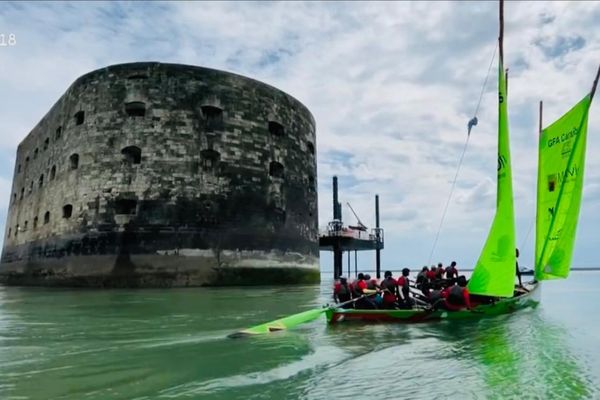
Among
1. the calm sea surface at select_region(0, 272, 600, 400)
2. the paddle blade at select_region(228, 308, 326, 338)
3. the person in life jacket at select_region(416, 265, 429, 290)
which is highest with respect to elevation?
the person in life jacket at select_region(416, 265, 429, 290)

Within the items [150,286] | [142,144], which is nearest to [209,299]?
[150,286]

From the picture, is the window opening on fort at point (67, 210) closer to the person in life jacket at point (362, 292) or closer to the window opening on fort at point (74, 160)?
the window opening on fort at point (74, 160)

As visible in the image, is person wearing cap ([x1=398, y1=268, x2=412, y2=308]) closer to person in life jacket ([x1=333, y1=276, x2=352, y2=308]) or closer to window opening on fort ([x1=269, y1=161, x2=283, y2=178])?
person in life jacket ([x1=333, y1=276, x2=352, y2=308])

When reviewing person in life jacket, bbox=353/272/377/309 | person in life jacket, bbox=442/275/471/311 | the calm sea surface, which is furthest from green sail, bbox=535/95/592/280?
person in life jacket, bbox=353/272/377/309

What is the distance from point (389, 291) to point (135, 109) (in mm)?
15962

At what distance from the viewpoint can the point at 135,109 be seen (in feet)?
73.9

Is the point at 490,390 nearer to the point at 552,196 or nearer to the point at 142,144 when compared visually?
the point at 552,196

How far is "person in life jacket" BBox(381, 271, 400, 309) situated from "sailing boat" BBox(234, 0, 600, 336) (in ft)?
1.88

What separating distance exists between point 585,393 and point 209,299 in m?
11.3

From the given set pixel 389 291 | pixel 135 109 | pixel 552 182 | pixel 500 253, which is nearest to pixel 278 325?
pixel 389 291

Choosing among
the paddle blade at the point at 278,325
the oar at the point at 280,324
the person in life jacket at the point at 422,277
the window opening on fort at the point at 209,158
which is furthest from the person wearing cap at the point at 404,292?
the window opening on fort at the point at 209,158

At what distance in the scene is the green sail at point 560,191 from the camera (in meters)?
13.0

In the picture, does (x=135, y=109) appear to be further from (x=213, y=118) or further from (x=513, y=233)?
(x=513, y=233)

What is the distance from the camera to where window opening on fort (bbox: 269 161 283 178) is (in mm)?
24328
